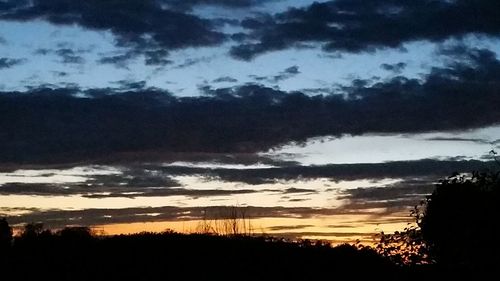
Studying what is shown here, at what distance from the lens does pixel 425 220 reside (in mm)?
30484

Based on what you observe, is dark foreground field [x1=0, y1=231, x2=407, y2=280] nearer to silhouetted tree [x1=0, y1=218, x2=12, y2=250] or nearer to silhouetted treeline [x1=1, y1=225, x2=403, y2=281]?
silhouetted treeline [x1=1, y1=225, x2=403, y2=281]

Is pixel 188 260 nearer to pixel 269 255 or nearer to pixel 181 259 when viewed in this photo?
pixel 181 259

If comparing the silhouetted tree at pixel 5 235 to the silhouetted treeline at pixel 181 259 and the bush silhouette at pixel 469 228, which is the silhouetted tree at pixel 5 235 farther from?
the bush silhouette at pixel 469 228

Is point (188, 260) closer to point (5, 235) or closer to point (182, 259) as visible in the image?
point (182, 259)

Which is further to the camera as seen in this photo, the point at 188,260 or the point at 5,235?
the point at 5,235

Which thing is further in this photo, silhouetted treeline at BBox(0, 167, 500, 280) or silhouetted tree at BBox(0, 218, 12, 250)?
silhouetted tree at BBox(0, 218, 12, 250)

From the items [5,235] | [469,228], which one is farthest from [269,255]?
[5,235]

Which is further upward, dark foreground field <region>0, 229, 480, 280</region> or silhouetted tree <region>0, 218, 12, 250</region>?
silhouetted tree <region>0, 218, 12, 250</region>

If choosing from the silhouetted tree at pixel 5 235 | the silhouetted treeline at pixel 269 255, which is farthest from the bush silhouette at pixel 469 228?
the silhouetted tree at pixel 5 235

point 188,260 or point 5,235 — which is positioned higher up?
point 5,235

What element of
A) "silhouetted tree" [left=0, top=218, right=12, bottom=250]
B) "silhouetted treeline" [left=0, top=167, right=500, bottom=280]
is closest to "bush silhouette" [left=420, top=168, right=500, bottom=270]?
"silhouetted treeline" [left=0, top=167, right=500, bottom=280]

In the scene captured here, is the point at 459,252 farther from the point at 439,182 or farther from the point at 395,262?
the point at 439,182

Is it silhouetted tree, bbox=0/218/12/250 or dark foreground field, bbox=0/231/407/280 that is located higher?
silhouetted tree, bbox=0/218/12/250

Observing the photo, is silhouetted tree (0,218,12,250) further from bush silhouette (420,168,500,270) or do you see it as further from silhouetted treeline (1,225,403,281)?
bush silhouette (420,168,500,270)
